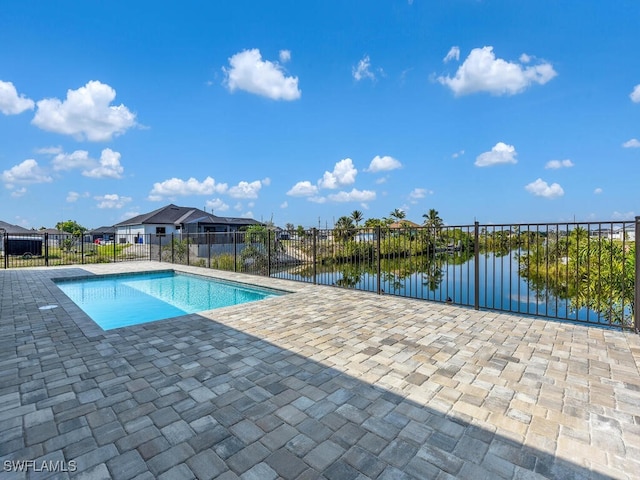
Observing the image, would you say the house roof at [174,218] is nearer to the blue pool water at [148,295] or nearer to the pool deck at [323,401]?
the blue pool water at [148,295]

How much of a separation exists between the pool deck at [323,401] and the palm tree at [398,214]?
35888 mm

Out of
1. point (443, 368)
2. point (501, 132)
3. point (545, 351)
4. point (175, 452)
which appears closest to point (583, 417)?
point (443, 368)

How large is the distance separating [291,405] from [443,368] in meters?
1.37

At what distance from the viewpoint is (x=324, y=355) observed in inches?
115

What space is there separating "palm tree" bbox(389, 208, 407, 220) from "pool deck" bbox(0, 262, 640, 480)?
35888 mm

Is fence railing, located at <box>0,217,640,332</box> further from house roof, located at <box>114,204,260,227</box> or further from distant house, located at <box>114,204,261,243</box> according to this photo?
house roof, located at <box>114,204,260,227</box>

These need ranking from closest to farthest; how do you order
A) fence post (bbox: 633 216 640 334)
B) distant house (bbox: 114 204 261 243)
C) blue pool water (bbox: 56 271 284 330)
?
fence post (bbox: 633 216 640 334) → blue pool water (bbox: 56 271 284 330) → distant house (bbox: 114 204 261 243)

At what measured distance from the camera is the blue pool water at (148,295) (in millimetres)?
6040

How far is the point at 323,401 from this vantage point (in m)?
2.13

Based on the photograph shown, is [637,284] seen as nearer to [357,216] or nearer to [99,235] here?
[357,216]

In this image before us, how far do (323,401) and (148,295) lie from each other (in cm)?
720

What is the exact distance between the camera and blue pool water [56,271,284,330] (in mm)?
6040

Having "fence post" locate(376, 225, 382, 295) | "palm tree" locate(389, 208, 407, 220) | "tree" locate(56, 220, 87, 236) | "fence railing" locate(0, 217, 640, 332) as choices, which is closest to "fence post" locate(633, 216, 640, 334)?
"fence railing" locate(0, 217, 640, 332)

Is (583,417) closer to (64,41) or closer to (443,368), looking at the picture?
(443,368)
